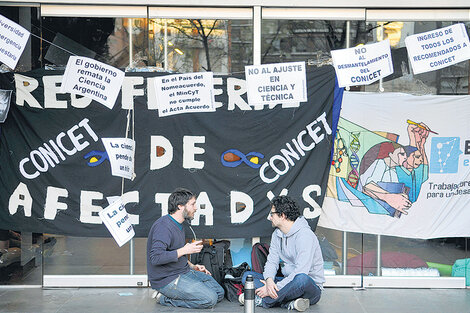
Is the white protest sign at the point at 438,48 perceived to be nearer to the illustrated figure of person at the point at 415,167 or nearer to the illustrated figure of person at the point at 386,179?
the illustrated figure of person at the point at 415,167

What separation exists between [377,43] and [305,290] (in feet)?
10.3

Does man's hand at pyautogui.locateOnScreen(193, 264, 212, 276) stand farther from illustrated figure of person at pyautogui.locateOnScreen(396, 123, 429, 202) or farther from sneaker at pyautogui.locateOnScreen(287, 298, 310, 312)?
illustrated figure of person at pyautogui.locateOnScreen(396, 123, 429, 202)

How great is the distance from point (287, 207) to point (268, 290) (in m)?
0.96

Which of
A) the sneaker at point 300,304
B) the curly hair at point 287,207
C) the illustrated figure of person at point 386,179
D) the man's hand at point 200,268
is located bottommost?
the sneaker at point 300,304

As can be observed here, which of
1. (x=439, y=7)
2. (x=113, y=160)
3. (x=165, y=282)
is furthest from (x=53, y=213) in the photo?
(x=439, y=7)

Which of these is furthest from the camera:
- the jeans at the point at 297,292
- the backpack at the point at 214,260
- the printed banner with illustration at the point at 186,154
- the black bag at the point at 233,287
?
the printed banner with illustration at the point at 186,154

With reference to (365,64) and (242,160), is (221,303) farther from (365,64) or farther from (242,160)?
(365,64)

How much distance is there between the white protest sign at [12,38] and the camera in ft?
25.5

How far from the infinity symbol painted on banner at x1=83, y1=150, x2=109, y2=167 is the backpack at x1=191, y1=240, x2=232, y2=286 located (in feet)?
5.50

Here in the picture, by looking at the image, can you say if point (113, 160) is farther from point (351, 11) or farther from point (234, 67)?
point (351, 11)

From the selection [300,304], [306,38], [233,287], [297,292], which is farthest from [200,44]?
[300,304]

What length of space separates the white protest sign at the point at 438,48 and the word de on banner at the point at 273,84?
4.50ft

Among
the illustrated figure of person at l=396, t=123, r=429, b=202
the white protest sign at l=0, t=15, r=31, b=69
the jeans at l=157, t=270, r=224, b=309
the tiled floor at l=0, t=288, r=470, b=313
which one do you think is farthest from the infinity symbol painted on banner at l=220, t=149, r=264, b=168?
the white protest sign at l=0, t=15, r=31, b=69

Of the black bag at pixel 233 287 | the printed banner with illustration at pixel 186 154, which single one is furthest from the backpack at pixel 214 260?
the printed banner with illustration at pixel 186 154
